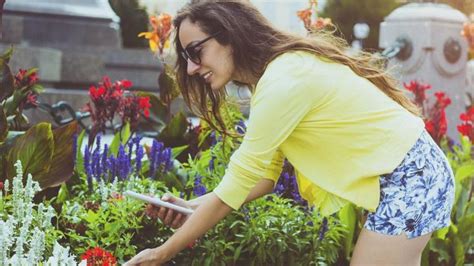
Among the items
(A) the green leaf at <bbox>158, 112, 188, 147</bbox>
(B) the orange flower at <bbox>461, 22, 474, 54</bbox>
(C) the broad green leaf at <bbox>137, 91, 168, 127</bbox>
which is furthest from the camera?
(B) the orange flower at <bbox>461, 22, 474, 54</bbox>

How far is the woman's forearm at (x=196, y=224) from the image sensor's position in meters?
2.68

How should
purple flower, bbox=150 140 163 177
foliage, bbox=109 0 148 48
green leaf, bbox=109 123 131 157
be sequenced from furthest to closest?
foliage, bbox=109 0 148 48
green leaf, bbox=109 123 131 157
purple flower, bbox=150 140 163 177

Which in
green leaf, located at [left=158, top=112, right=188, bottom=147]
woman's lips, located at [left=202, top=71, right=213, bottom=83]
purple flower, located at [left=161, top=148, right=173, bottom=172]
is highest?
woman's lips, located at [left=202, top=71, right=213, bottom=83]

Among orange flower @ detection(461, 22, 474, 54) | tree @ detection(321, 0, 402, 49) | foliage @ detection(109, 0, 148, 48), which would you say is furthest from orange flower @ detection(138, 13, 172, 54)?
tree @ detection(321, 0, 402, 49)

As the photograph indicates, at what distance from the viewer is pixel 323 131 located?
2.75 meters

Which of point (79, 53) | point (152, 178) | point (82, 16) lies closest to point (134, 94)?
point (152, 178)

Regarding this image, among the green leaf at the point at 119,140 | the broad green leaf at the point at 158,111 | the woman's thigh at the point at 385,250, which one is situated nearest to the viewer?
the woman's thigh at the point at 385,250

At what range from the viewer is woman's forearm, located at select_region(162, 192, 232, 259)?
2.68 m

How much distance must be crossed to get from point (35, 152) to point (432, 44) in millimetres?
5699

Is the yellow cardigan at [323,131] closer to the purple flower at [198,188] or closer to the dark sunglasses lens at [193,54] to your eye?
the dark sunglasses lens at [193,54]

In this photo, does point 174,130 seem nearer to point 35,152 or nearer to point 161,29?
point 161,29

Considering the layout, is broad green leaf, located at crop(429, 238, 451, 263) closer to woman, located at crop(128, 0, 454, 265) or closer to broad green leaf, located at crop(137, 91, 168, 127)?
woman, located at crop(128, 0, 454, 265)

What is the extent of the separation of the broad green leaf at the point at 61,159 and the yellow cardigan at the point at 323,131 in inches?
43.9

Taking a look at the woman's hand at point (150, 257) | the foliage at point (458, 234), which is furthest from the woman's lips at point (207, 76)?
the foliage at point (458, 234)
